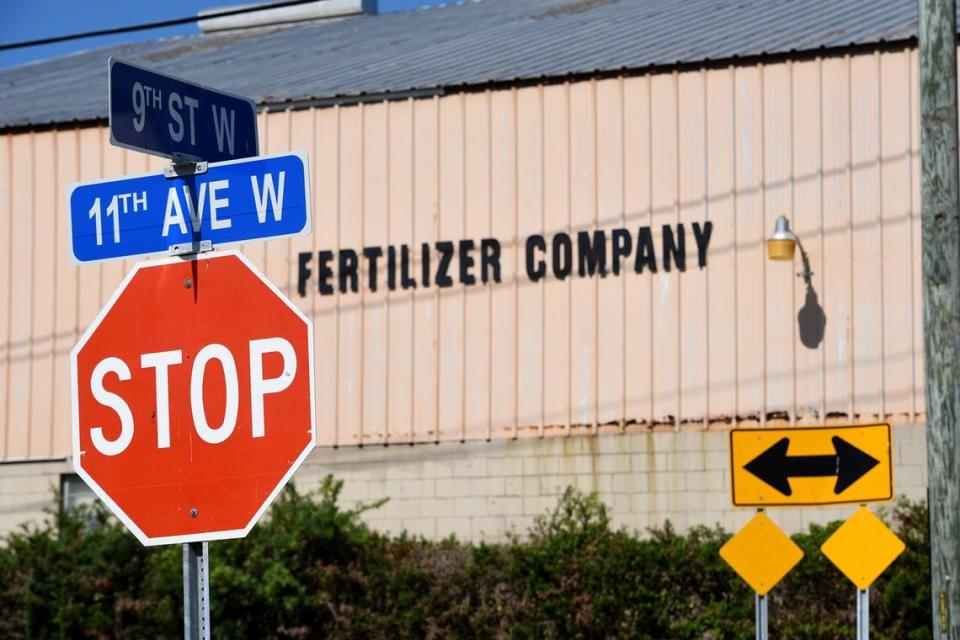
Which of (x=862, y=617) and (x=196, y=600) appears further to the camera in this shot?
(x=862, y=617)

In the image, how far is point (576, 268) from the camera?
20.7 metres

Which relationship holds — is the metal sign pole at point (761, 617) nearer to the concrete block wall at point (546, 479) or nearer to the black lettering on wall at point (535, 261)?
the concrete block wall at point (546, 479)

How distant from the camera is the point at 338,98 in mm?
22031

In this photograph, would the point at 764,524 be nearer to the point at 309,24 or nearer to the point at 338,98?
the point at 338,98

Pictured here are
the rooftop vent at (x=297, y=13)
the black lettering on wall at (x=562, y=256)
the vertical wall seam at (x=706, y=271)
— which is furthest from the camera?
the rooftop vent at (x=297, y=13)

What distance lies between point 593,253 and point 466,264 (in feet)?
5.09

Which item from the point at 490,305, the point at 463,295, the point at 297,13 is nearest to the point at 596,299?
the point at 490,305

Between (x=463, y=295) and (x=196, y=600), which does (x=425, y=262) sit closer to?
(x=463, y=295)

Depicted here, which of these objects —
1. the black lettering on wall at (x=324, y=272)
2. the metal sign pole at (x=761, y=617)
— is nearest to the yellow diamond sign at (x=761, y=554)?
the metal sign pole at (x=761, y=617)

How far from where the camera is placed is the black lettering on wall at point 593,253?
2058 cm

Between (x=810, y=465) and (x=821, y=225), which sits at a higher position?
(x=821, y=225)

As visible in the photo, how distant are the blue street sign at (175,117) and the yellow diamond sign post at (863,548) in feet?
24.2

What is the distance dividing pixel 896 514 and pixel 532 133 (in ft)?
20.2

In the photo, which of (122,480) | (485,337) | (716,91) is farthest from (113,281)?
(122,480)
